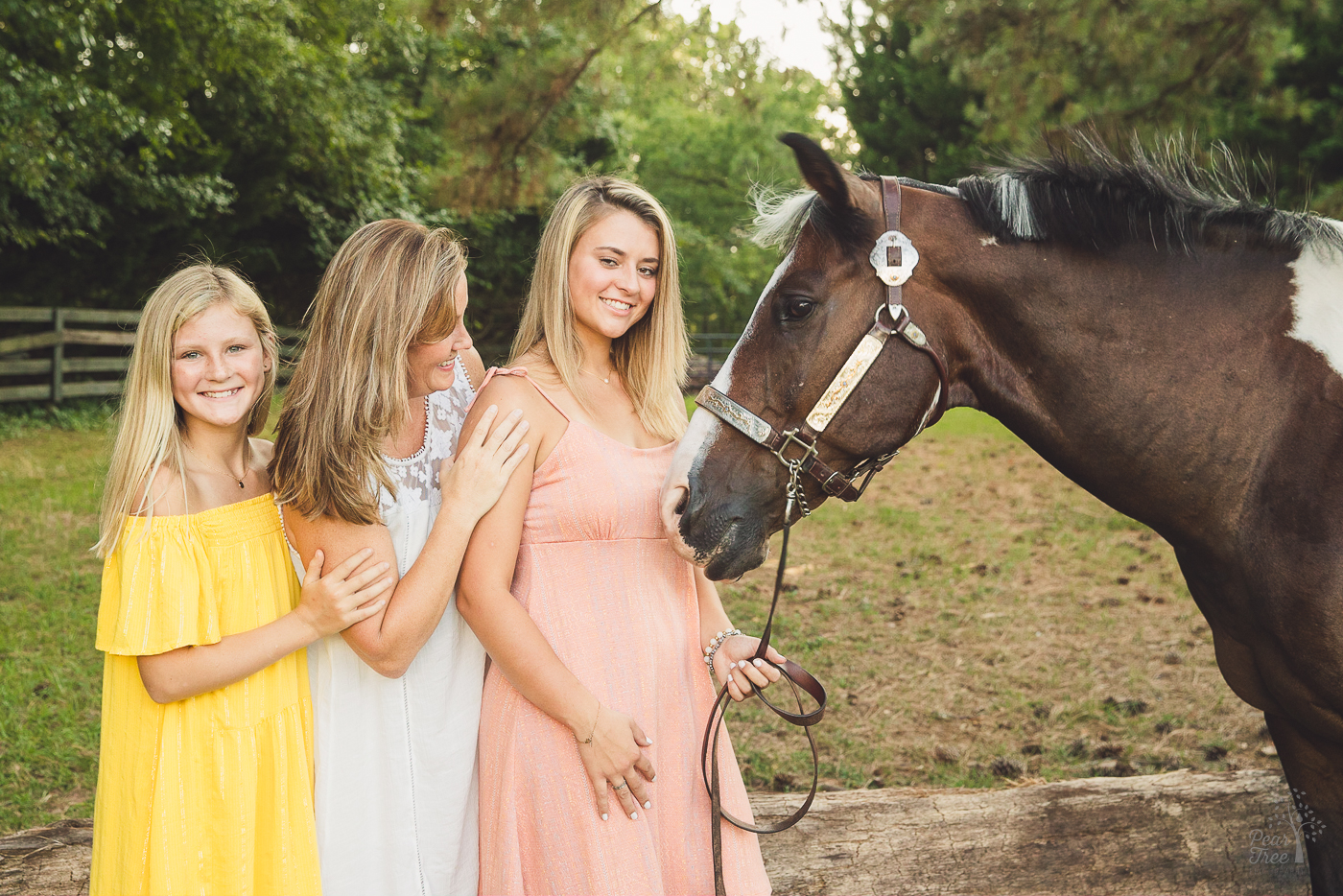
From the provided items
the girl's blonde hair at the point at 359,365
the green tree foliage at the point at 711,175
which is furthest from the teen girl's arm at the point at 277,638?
the green tree foliage at the point at 711,175

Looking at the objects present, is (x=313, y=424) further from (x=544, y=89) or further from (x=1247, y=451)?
(x=544, y=89)

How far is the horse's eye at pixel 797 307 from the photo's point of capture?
6.21ft

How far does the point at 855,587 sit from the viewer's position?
6.09 metres

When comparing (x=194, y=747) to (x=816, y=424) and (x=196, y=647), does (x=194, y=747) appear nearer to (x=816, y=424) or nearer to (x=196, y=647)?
(x=196, y=647)

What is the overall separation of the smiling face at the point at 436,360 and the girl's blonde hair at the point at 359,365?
0.08ft

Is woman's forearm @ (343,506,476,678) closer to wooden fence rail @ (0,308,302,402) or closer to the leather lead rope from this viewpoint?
the leather lead rope

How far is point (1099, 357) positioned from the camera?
1860 millimetres

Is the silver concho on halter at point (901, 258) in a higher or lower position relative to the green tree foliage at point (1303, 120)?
lower

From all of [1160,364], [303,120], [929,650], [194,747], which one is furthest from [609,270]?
[303,120]

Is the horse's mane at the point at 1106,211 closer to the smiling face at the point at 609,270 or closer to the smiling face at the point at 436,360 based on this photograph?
the smiling face at the point at 609,270

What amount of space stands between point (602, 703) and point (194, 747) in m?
0.83

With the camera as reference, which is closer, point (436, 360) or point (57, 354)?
point (436, 360)

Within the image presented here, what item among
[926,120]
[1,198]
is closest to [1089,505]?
[1,198]

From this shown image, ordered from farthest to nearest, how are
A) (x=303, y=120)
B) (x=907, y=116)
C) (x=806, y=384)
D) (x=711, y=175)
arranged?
(x=711, y=175) → (x=907, y=116) → (x=303, y=120) → (x=806, y=384)
